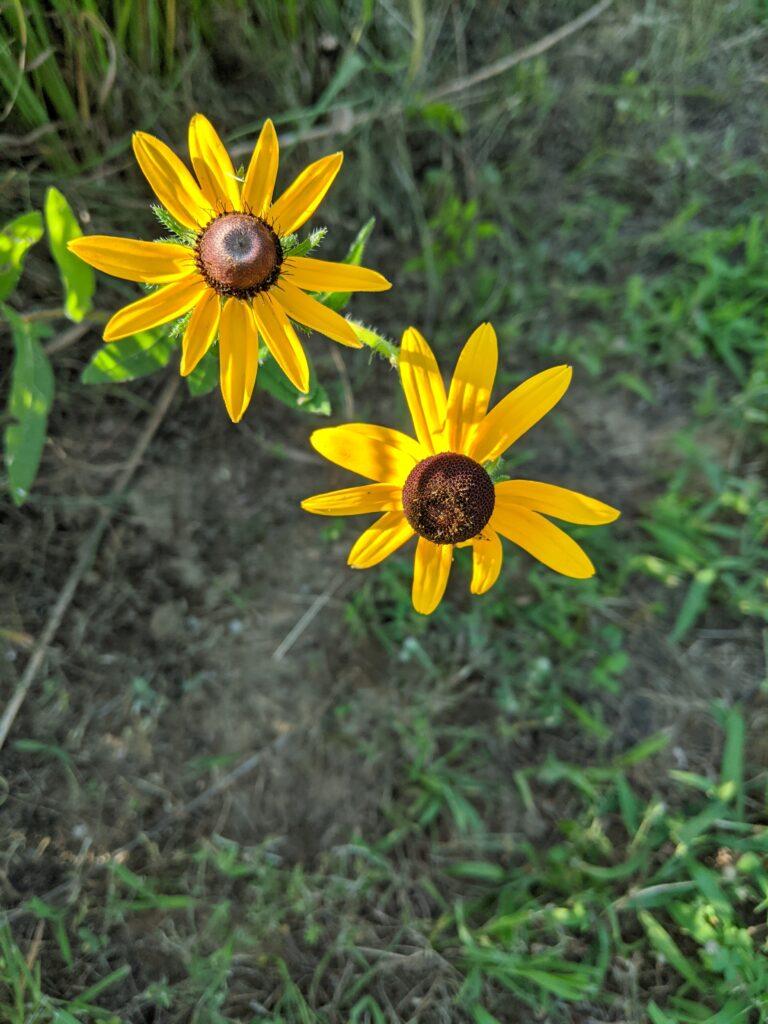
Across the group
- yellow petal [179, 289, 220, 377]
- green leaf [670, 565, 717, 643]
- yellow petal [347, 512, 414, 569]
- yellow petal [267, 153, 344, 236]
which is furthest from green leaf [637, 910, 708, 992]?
yellow petal [267, 153, 344, 236]

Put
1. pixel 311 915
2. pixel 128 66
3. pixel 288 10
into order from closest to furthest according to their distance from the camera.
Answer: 1. pixel 128 66
2. pixel 288 10
3. pixel 311 915

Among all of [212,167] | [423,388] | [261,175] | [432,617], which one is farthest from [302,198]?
[432,617]

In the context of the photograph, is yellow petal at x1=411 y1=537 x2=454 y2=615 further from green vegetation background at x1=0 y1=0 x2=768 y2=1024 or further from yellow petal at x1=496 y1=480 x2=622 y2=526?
green vegetation background at x1=0 y1=0 x2=768 y2=1024

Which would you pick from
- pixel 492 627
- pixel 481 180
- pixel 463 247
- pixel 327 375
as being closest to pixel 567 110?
pixel 481 180

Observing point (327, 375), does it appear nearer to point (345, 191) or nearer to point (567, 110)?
point (345, 191)

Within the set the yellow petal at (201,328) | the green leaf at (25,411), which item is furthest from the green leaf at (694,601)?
the green leaf at (25,411)
